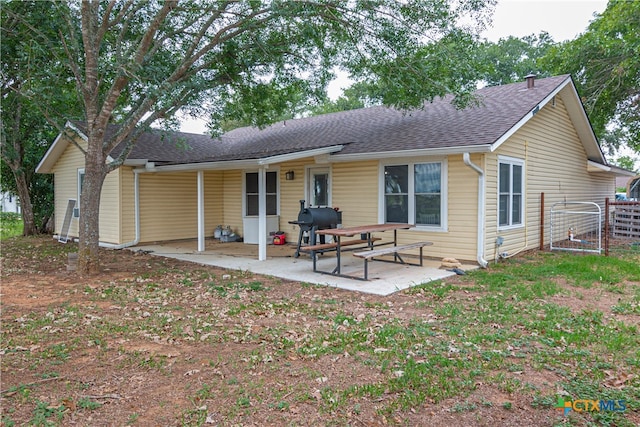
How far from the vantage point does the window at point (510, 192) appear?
9055 millimetres

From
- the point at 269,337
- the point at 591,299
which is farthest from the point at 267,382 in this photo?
the point at 591,299

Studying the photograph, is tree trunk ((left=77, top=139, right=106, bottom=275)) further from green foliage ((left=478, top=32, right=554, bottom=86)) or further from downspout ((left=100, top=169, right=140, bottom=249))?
green foliage ((left=478, top=32, right=554, bottom=86))

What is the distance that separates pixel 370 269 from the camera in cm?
833

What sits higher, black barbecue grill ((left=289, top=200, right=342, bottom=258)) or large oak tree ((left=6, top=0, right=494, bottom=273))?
large oak tree ((left=6, top=0, right=494, bottom=273))

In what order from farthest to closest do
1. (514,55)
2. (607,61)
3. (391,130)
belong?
1. (514,55)
2. (607,61)
3. (391,130)

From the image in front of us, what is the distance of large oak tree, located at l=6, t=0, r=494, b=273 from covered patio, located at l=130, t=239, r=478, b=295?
2.85 meters

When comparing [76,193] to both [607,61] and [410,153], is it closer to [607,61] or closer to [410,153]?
[410,153]

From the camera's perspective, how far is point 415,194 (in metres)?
9.31

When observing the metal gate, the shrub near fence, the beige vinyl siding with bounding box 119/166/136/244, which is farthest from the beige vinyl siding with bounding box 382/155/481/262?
the beige vinyl siding with bounding box 119/166/136/244

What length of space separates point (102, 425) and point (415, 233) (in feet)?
24.7

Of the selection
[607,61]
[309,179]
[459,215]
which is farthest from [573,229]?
[309,179]

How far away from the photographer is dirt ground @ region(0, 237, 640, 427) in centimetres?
293

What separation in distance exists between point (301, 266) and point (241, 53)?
5.21 m

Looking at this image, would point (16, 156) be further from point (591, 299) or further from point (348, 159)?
point (591, 299)
